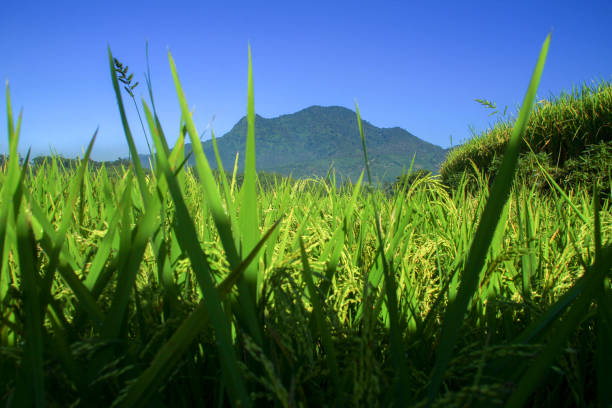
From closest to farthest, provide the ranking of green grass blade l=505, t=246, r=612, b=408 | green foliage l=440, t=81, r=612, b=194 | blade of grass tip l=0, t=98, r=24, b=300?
1. green grass blade l=505, t=246, r=612, b=408
2. blade of grass tip l=0, t=98, r=24, b=300
3. green foliage l=440, t=81, r=612, b=194

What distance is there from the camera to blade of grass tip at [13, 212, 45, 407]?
417 millimetres

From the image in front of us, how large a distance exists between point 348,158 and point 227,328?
168833 mm

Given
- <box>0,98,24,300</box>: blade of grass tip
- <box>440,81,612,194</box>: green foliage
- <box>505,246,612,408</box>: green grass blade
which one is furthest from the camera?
<box>440,81,612,194</box>: green foliage

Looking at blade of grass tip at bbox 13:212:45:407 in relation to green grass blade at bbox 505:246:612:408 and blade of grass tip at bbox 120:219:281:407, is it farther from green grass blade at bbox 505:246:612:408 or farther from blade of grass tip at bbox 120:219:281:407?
green grass blade at bbox 505:246:612:408

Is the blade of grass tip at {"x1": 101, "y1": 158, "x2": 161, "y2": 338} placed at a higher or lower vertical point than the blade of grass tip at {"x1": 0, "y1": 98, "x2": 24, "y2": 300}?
lower

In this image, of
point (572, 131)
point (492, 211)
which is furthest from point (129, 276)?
point (572, 131)

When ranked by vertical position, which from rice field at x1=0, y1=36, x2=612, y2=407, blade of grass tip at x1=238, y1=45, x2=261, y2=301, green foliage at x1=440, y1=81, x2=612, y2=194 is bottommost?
rice field at x1=0, y1=36, x2=612, y2=407

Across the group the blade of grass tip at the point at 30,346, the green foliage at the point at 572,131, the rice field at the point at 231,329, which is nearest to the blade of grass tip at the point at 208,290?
the rice field at the point at 231,329

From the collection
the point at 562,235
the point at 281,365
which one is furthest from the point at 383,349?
the point at 562,235

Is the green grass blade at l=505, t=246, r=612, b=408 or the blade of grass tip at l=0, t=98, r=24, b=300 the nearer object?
the green grass blade at l=505, t=246, r=612, b=408

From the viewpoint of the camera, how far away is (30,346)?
1.37ft

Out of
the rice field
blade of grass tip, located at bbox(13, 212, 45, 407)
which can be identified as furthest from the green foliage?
blade of grass tip, located at bbox(13, 212, 45, 407)

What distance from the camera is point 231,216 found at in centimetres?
71

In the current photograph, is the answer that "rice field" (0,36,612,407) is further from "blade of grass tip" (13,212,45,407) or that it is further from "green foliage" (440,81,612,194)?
"green foliage" (440,81,612,194)
